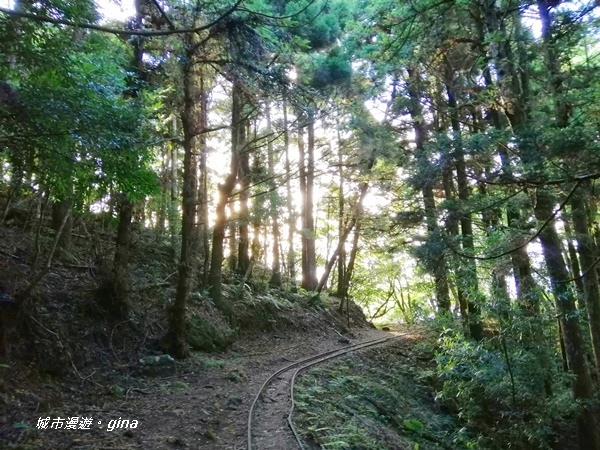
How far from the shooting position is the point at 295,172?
10.9 meters

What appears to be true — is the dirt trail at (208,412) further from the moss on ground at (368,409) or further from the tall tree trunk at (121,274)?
the tall tree trunk at (121,274)

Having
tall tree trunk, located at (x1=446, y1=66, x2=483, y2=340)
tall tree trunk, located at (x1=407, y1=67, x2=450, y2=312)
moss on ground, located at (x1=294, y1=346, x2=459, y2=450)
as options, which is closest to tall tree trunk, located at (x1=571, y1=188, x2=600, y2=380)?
tall tree trunk, located at (x1=446, y1=66, x2=483, y2=340)

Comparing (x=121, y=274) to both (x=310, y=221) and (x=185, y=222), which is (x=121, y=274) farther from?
(x=310, y=221)

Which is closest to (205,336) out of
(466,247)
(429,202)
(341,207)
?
(466,247)

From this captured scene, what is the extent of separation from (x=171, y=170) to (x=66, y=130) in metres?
11.2

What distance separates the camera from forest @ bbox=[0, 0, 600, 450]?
543 centimetres

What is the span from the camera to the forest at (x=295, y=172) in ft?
17.8

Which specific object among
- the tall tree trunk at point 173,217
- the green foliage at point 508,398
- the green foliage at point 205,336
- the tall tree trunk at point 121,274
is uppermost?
the tall tree trunk at point 173,217

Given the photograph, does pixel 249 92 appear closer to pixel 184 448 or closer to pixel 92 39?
pixel 92 39

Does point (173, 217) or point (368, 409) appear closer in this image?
point (368, 409)

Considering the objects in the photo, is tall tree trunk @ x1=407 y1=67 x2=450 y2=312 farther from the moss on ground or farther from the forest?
the moss on ground

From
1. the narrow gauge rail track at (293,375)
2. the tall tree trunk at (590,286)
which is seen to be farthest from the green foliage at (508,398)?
the narrow gauge rail track at (293,375)

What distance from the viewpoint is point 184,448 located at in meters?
5.29

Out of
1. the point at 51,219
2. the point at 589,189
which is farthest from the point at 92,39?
the point at 589,189
